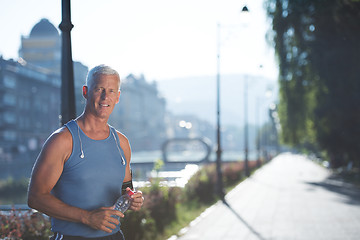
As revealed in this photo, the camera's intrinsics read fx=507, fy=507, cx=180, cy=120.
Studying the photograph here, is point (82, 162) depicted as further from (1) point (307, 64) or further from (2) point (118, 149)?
(1) point (307, 64)

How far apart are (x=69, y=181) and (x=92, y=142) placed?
0.82ft

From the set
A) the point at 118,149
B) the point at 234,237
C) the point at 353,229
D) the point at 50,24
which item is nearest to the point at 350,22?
the point at 353,229

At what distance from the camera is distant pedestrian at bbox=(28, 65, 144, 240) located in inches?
106

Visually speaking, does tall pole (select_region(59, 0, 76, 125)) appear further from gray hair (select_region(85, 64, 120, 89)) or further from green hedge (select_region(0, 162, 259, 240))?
gray hair (select_region(85, 64, 120, 89))

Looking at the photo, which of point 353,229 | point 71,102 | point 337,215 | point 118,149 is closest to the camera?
point 118,149

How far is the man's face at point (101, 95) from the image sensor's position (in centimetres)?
294

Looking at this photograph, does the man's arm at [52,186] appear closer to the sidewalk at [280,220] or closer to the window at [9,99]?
the sidewalk at [280,220]

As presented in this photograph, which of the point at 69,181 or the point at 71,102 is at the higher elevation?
the point at 71,102

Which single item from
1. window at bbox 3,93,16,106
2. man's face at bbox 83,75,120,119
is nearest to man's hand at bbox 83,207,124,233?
man's face at bbox 83,75,120,119

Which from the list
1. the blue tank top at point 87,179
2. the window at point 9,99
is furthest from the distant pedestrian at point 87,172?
the window at point 9,99

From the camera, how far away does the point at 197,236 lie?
11633mm

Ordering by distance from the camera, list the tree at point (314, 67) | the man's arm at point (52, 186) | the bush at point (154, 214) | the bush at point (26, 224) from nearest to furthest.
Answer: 1. the man's arm at point (52, 186)
2. the bush at point (26, 224)
3. the bush at point (154, 214)
4. the tree at point (314, 67)

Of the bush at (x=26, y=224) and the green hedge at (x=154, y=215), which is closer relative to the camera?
the bush at (x=26, y=224)

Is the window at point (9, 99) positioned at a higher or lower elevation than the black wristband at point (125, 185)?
higher
